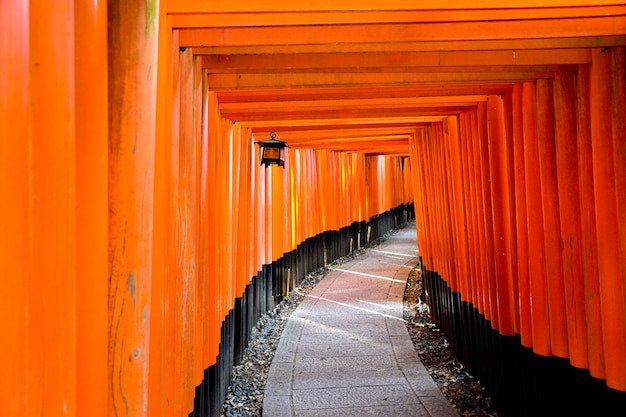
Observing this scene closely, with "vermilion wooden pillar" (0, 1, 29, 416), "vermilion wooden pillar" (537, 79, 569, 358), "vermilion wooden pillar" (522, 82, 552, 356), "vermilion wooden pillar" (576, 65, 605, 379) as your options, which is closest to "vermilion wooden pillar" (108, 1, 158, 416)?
"vermilion wooden pillar" (0, 1, 29, 416)

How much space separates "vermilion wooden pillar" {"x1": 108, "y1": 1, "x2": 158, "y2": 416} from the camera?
2.02 meters

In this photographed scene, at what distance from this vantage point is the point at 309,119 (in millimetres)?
6512

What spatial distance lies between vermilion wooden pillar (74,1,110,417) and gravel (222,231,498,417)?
13.7ft

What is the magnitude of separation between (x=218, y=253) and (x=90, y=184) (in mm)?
3548

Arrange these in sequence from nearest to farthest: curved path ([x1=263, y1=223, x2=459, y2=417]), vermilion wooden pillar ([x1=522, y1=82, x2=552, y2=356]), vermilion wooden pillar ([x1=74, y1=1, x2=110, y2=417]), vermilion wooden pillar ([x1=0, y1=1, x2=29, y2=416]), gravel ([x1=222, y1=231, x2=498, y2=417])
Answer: vermilion wooden pillar ([x1=0, y1=1, x2=29, y2=416])
vermilion wooden pillar ([x1=74, y1=1, x2=110, y2=417])
vermilion wooden pillar ([x1=522, y1=82, x2=552, y2=356])
curved path ([x1=263, y1=223, x2=459, y2=417])
gravel ([x1=222, y1=231, x2=498, y2=417])

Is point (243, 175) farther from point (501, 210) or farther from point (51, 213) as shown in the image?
point (51, 213)

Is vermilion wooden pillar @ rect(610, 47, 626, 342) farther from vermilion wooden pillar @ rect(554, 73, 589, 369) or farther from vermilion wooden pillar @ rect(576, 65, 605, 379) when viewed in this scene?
vermilion wooden pillar @ rect(554, 73, 589, 369)

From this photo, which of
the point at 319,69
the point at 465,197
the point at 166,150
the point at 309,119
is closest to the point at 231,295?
the point at 309,119

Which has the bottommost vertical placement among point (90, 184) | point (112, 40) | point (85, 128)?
point (90, 184)

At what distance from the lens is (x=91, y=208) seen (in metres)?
1.75

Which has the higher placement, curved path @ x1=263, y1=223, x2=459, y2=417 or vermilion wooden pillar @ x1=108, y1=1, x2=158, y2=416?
vermilion wooden pillar @ x1=108, y1=1, x2=158, y2=416

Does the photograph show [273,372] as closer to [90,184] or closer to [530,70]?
[530,70]

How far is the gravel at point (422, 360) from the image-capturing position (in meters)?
5.71

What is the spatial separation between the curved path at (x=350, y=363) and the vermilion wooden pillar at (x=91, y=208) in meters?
4.02
